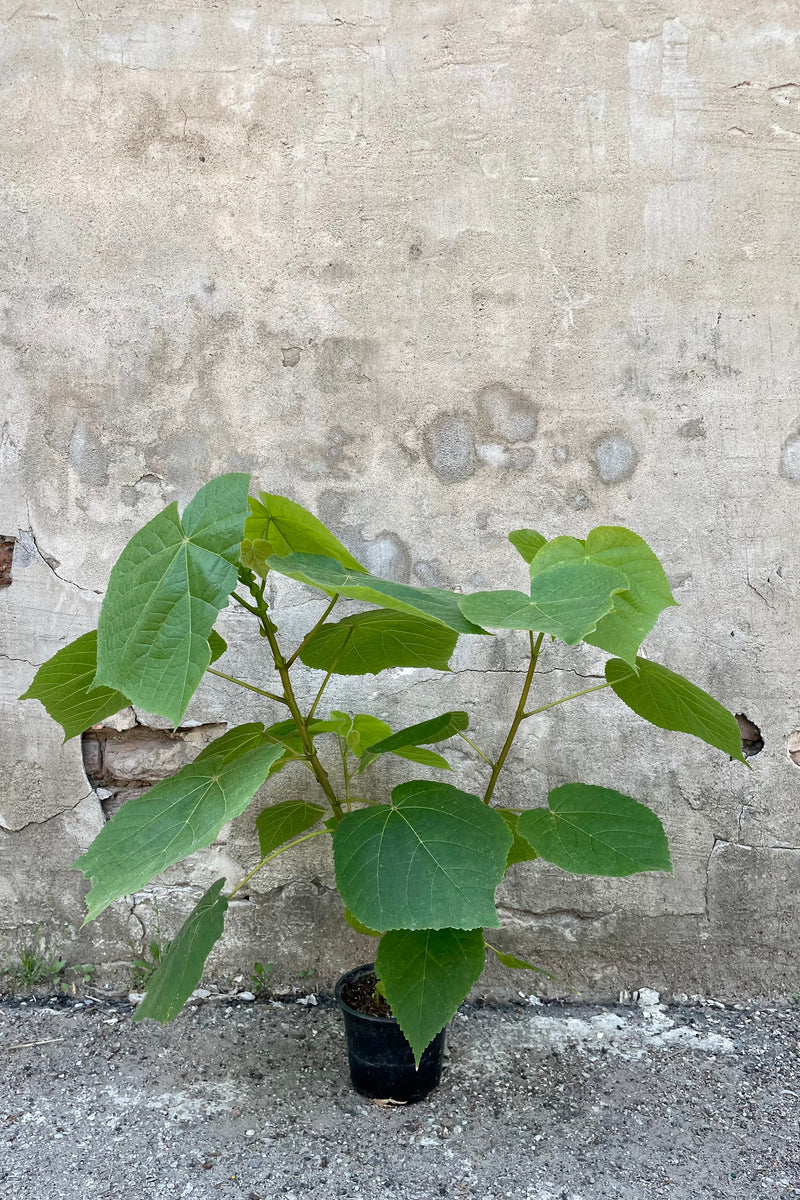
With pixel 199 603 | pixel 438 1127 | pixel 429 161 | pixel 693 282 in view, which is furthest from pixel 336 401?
pixel 438 1127

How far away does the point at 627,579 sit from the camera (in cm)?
110

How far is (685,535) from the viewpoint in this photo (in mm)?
1896

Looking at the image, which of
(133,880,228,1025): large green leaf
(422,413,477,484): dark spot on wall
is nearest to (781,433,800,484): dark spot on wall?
(422,413,477,484): dark spot on wall

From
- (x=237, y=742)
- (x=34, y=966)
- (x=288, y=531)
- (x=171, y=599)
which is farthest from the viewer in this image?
(x=34, y=966)

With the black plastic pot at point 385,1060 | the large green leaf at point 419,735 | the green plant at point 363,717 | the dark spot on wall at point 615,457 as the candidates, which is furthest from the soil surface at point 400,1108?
the dark spot on wall at point 615,457

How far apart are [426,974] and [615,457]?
1.14 m

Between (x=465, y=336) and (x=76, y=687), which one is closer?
(x=76, y=687)

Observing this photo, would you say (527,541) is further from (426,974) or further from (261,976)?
(261,976)

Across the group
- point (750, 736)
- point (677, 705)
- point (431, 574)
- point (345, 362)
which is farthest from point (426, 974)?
point (345, 362)

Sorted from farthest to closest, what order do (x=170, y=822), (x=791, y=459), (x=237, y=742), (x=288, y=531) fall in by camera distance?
(x=791, y=459), (x=237, y=742), (x=288, y=531), (x=170, y=822)

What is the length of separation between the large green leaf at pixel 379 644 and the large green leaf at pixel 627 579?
0.80ft

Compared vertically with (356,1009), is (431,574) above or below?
above

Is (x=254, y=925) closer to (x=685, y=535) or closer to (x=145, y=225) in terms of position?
(x=685, y=535)

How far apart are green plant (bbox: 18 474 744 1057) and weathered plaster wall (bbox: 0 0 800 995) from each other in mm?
495
